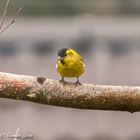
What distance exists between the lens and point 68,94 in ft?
12.3

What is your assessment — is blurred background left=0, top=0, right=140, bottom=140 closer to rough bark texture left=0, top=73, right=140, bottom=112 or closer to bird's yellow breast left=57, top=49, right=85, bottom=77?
bird's yellow breast left=57, top=49, right=85, bottom=77

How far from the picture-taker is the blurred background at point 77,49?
723 cm

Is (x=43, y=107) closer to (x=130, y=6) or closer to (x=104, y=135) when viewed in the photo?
(x=104, y=135)

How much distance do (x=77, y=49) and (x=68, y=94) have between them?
A: 4009mm

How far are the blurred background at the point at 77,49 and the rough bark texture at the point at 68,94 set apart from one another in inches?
105

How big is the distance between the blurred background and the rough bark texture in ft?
8.73

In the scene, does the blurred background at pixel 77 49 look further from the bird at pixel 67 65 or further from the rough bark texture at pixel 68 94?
the rough bark texture at pixel 68 94

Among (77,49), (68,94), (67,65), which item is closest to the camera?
(68,94)

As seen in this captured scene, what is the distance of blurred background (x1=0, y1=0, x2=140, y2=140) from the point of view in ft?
23.7

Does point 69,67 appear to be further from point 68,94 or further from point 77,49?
point 77,49

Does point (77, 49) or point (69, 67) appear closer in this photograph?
point (69, 67)

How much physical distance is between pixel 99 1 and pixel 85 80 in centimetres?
169

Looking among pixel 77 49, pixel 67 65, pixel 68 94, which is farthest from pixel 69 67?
pixel 77 49

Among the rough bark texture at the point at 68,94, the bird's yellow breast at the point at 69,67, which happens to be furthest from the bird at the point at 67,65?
the rough bark texture at the point at 68,94
